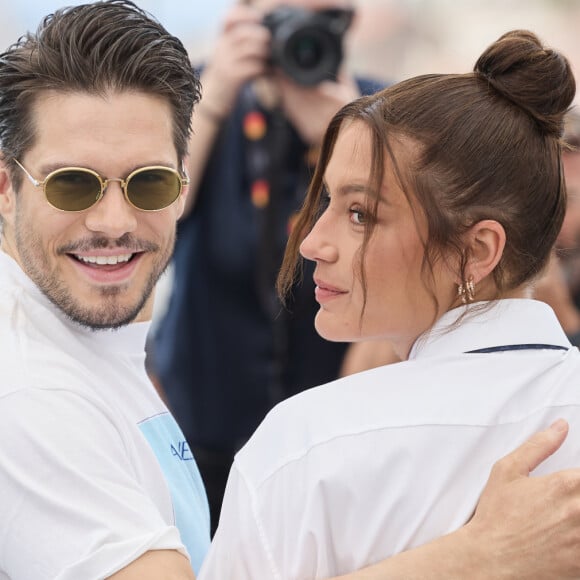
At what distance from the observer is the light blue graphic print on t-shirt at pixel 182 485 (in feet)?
6.13

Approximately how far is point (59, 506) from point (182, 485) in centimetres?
43

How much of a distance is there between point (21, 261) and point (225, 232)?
1.39 m

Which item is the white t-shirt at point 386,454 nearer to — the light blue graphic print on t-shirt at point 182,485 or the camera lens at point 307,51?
the light blue graphic print on t-shirt at point 182,485

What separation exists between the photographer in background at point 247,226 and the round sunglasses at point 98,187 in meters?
1.29

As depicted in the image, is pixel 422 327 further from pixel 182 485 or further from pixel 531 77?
pixel 182 485

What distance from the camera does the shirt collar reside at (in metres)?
1.52

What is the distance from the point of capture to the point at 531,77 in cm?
159

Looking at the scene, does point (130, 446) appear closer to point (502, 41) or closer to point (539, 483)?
point (539, 483)

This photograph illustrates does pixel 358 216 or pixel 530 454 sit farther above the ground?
pixel 358 216

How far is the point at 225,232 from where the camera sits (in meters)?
3.25

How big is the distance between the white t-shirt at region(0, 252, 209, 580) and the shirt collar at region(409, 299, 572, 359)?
0.48m

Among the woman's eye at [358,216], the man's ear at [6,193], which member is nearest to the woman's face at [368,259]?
the woman's eye at [358,216]

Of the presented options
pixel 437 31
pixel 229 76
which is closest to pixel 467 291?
pixel 229 76

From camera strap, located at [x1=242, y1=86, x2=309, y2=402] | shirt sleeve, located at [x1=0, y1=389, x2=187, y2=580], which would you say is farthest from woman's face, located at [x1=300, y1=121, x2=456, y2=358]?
camera strap, located at [x1=242, y1=86, x2=309, y2=402]
